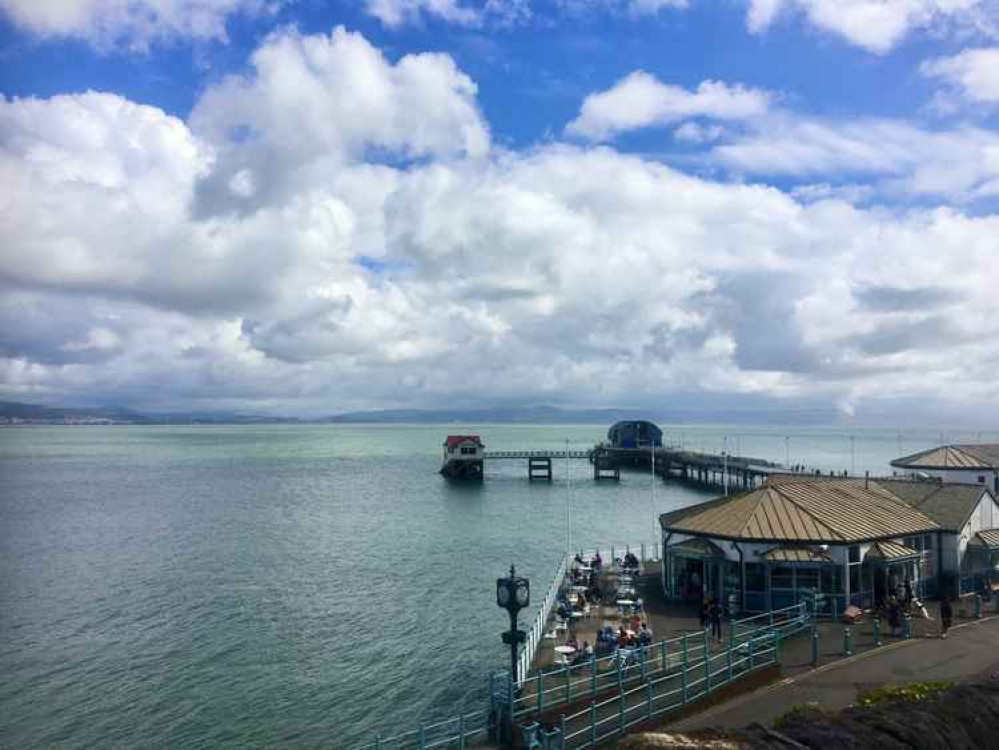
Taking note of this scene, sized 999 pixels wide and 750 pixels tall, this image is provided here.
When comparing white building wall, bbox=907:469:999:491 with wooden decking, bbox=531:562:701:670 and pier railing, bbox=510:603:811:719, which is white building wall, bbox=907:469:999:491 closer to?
wooden decking, bbox=531:562:701:670

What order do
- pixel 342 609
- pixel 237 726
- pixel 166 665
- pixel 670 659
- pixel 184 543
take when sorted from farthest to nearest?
1. pixel 184 543
2. pixel 342 609
3. pixel 166 665
4. pixel 237 726
5. pixel 670 659

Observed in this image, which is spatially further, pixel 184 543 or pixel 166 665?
pixel 184 543

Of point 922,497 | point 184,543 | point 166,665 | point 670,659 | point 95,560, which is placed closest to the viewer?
point 670,659

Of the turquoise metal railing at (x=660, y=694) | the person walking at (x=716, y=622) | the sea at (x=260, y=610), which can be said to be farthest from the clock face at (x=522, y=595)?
the sea at (x=260, y=610)

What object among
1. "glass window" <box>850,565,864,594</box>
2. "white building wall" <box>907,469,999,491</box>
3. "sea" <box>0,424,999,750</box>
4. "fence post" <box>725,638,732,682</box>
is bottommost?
"sea" <box>0,424,999,750</box>

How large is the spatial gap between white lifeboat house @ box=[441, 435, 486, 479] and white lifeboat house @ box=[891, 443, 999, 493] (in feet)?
233

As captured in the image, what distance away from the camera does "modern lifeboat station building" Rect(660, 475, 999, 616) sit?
84.6ft

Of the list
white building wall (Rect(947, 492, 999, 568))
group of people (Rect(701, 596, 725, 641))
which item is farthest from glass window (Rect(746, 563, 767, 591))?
white building wall (Rect(947, 492, 999, 568))

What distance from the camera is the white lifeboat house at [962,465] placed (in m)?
49.6

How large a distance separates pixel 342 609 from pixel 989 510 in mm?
30585

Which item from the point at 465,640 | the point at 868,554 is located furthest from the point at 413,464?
the point at 868,554

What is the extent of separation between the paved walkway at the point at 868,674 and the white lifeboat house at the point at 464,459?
9440 cm

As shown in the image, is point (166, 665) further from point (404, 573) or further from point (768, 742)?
point (768, 742)

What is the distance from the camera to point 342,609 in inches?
1542
